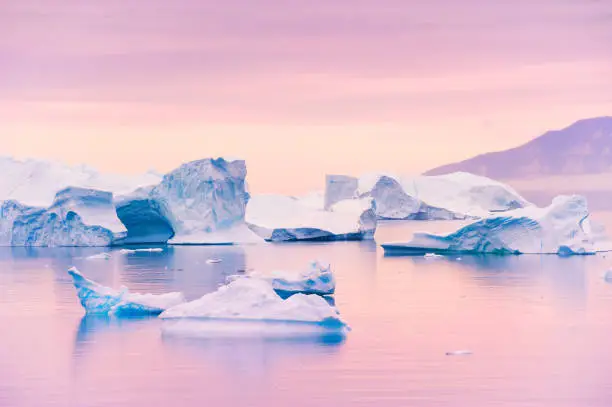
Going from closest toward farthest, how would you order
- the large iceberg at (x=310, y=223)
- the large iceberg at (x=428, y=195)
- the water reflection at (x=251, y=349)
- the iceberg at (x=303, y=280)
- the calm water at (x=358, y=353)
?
the calm water at (x=358, y=353) < the water reflection at (x=251, y=349) < the iceberg at (x=303, y=280) < the large iceberg at (x=310, y=223) < the large iceberg at (x=428, y=195)

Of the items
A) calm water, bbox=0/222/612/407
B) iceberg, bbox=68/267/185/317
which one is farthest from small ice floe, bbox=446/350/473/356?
iceberg, bbox=68/267/185/317

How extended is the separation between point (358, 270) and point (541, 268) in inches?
151

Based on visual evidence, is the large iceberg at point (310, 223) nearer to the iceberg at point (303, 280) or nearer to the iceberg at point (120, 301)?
the iceberg at point (303, 280)

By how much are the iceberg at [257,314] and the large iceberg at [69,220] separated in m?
17.1

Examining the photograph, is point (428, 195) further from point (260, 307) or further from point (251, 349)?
point (251, 349)

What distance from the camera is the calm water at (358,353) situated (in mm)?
9844

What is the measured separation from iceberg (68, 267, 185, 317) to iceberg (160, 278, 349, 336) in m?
1.90

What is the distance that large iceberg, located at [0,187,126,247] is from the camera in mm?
29328

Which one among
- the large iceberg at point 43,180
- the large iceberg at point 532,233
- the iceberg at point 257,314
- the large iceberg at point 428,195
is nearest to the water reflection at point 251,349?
the iceberg at point 257,314

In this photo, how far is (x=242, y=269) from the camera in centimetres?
2336

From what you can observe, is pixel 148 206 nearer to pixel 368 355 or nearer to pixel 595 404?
pixel 368 355

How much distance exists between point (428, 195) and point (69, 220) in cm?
3034

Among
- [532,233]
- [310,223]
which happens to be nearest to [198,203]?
[310,223]

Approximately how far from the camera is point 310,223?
35.9 metres
